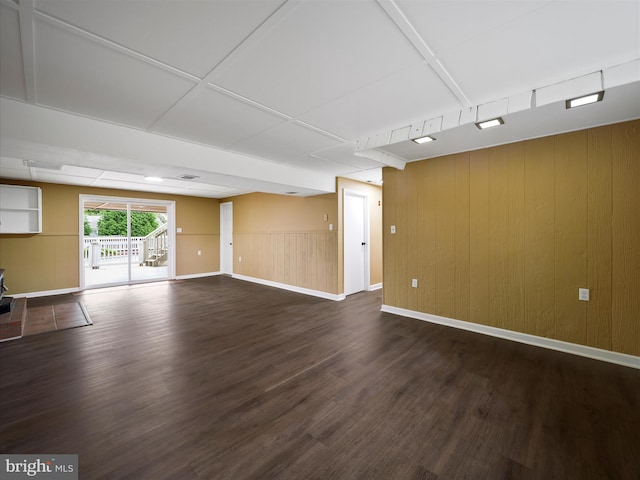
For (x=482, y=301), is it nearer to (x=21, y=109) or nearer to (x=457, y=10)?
(x=457, y=10)

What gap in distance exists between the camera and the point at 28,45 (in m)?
1.54

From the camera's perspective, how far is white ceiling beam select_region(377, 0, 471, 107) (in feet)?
4.37

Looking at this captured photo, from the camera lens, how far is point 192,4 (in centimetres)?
129

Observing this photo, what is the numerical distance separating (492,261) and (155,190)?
724 cm

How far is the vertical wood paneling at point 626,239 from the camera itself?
2564 millimetres

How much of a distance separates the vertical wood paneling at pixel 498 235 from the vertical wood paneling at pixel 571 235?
0.47 metres

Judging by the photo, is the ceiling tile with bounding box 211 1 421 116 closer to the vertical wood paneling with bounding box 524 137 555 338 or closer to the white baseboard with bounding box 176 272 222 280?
the vertical wood paneling with bounding box 524 137 555 338

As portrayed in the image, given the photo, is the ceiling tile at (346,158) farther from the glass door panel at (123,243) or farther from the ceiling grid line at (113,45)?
the glass door panel at (123,243)

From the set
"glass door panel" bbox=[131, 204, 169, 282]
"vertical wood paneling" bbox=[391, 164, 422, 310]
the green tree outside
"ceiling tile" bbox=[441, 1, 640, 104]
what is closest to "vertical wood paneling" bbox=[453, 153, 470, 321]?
"vertical wood paneling" bbox=[391, 164, 422, 310]

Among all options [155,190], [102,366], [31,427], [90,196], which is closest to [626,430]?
[31,427]

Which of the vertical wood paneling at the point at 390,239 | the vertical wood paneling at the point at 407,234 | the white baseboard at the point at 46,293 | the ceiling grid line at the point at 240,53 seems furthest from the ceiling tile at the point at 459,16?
the white baseboard at the point at 46,293

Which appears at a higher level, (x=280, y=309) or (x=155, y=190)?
(x=155, y=190)

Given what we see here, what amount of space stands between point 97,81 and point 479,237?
416 centimetres

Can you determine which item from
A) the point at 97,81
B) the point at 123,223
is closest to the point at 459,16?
the point at 97,81
